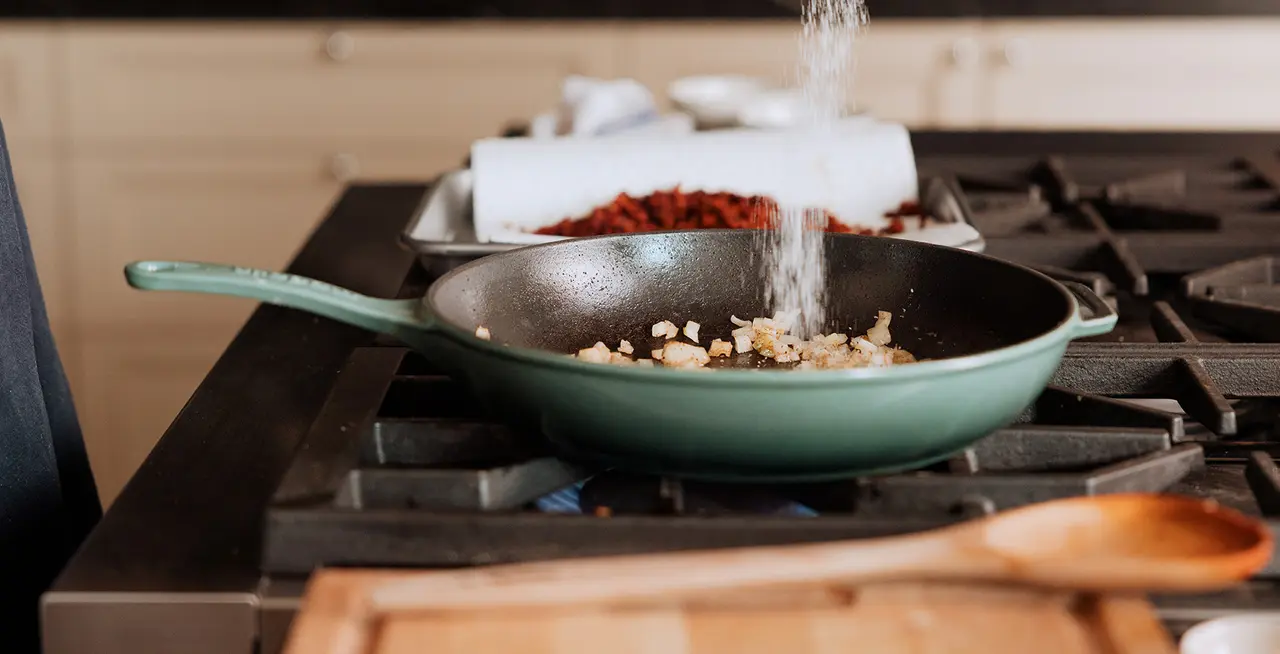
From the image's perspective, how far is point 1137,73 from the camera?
227 cm

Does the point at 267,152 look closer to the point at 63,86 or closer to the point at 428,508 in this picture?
the point at 63,86

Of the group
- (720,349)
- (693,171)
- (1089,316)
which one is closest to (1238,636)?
(1089,316)

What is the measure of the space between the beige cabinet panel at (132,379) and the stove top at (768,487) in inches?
64.3

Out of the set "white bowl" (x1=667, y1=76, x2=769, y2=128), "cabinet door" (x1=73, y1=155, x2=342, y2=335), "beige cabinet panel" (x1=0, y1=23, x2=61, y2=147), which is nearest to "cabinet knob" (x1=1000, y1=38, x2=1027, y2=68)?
"white bowl" (x1=667, y1=76, x2=769, y2=128)

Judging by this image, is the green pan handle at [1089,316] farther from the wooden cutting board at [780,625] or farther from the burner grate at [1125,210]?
the burner grate at [1125,210]

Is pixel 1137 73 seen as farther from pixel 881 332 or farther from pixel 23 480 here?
pixel 23 480

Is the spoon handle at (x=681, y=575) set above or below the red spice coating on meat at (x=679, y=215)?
above

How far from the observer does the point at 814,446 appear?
1.93 ft

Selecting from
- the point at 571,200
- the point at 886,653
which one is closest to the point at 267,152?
the point at 571,200

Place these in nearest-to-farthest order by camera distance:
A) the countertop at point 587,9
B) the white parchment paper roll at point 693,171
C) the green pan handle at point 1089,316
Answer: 1. the green pan handle at point 1089,316
2. the white parchment paper roll at point 693,171
3. the countertop at point 587,9

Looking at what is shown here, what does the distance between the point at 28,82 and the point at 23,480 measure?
1.63 metres

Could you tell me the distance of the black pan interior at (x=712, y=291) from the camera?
74 cm

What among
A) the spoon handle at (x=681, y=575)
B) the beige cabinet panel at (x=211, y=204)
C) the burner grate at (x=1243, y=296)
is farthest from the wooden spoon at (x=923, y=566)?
the beige cabinet panel at (x=211, y=204)

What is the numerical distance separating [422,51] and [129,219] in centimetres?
57
